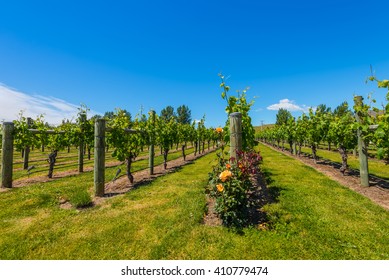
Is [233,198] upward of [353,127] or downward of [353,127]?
downward

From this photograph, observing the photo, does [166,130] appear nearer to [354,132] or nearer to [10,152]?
[10,152]

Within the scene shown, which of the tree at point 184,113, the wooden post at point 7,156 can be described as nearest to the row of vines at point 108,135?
the wooden post at point 7,156

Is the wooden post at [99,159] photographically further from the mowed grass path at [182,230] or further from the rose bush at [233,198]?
the rose bush at [233,198]

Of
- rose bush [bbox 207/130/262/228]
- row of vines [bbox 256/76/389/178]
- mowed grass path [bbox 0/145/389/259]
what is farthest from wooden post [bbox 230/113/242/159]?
row of vines [bbox 256/76/389/178]

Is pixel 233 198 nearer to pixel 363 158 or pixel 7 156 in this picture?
pixel 363 158

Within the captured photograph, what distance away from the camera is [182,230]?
4535 millimetres

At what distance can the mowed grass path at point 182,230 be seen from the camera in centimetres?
376

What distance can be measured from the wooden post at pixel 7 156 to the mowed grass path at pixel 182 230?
1.93 meters

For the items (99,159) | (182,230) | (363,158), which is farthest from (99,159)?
(363,158)

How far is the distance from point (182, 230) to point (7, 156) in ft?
29.1

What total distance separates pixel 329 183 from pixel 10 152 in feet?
45.2

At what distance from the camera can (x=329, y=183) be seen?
858 cm

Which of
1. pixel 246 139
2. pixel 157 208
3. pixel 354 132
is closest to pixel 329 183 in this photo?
pixel 354 132

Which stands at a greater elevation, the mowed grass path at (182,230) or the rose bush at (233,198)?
the rose bush at (233,198)
